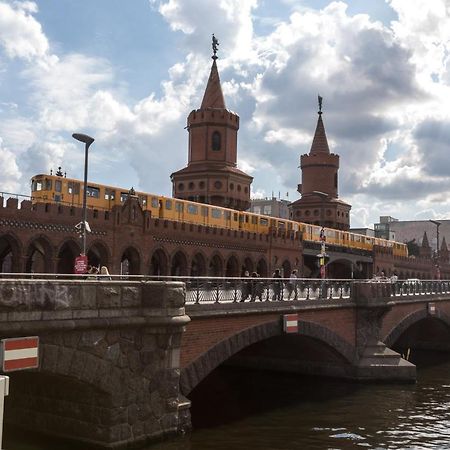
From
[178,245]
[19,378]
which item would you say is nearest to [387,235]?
[178,245]

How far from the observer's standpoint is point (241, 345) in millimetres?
19656

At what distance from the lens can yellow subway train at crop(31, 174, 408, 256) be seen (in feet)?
129

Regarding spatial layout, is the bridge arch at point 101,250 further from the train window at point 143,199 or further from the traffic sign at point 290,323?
the traffic sign at point 290,323

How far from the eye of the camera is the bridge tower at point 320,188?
267 ft

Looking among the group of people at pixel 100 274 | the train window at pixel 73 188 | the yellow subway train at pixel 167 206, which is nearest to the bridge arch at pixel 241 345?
the group of people at pixel 100 274

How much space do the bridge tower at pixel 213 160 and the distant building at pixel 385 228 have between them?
7101 cm

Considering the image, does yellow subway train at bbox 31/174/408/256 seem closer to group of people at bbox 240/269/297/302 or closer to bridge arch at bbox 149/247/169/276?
bridge arch at bbox 149/247/169/276

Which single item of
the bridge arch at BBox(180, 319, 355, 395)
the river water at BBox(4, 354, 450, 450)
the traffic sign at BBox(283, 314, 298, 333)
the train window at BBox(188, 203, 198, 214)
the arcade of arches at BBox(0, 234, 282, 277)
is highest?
the train window at BBox(188, 203, 198, 214)

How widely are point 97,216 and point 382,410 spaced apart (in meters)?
24.6

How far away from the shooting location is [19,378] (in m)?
16.1

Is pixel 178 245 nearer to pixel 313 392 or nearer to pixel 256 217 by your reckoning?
pixel 256 217

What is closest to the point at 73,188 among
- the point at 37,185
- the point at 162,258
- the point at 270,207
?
the point at 37,185

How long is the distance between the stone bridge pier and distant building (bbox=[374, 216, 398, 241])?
11897cm

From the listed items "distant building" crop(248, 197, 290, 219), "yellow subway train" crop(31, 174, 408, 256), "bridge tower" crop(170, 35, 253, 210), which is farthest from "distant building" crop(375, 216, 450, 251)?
"bridge tower" crop(170, 35, 253, 210)
